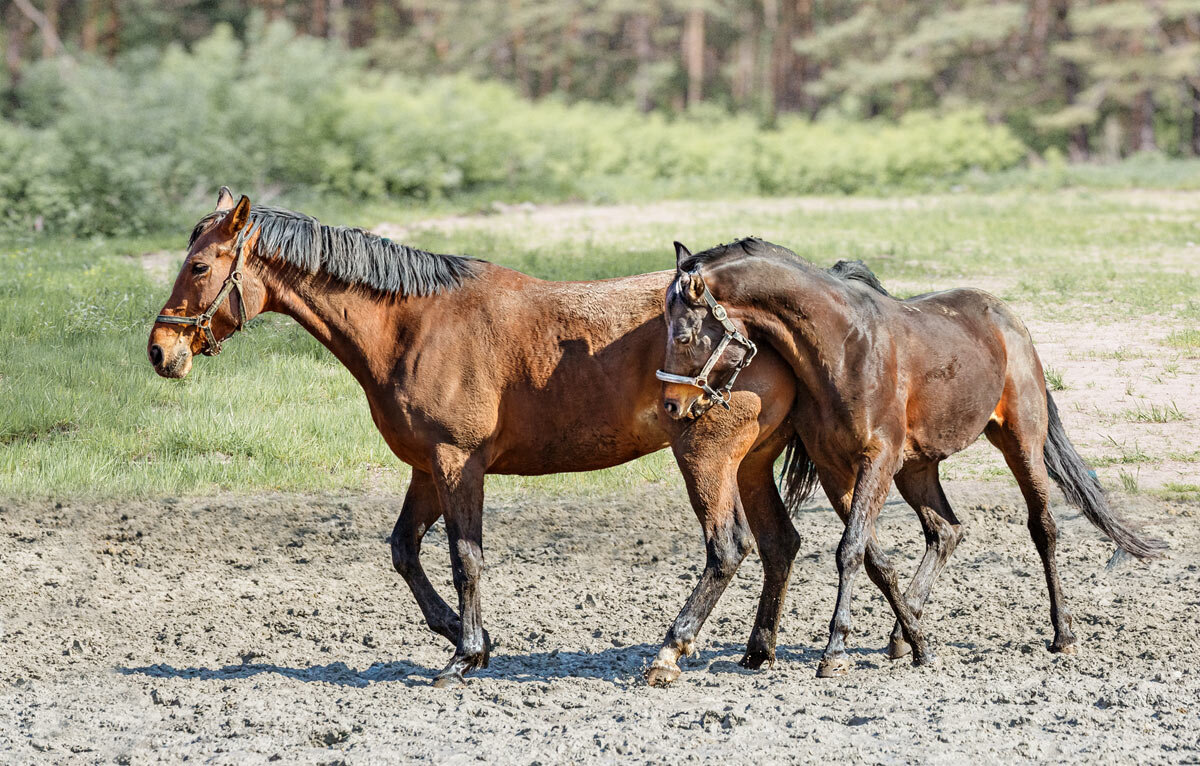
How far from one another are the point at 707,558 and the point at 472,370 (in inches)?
47.9

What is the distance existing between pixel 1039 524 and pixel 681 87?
4721 cm

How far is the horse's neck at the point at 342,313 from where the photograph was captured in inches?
204

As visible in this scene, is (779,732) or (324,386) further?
(324,386)

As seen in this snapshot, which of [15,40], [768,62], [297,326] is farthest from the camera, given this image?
[768,62]

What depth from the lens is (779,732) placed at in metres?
4.47

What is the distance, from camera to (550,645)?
225 inches

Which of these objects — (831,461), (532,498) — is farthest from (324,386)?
(831,461)

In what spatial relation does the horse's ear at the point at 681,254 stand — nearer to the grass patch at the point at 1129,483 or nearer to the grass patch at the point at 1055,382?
the grass patch at the point at 1129,483

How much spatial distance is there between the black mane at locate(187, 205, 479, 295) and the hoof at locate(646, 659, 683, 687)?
1774 millimetres

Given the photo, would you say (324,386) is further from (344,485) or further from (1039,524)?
(1039,524)

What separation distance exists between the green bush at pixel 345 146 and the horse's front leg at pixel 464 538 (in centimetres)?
1474

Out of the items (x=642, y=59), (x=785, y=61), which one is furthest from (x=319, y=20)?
(x=785, y=61)

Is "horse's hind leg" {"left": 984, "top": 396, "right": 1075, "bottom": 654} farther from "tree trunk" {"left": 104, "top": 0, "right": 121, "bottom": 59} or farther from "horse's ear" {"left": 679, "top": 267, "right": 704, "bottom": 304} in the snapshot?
"tree trunk" {"left": 104, "top": 0, "right": 121, "bottom": 59}

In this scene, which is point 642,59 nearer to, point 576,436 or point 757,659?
point 576,436
